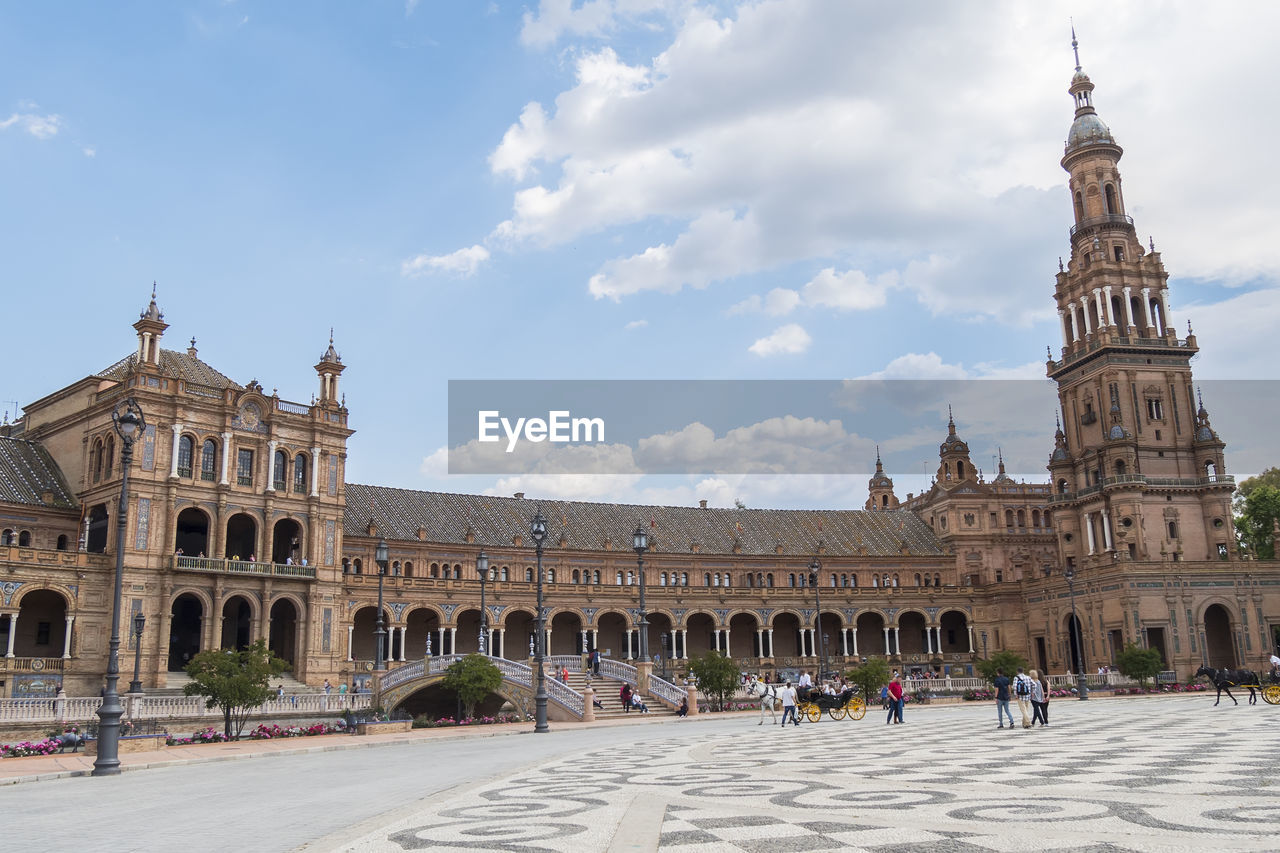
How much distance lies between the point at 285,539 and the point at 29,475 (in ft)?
45.8

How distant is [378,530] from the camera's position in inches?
2830

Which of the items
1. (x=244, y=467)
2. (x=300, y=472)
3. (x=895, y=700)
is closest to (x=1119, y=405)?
(x=895, y=700)

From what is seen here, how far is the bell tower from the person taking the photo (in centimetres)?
7625

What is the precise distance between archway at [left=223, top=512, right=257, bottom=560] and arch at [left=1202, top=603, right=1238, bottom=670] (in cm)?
6280

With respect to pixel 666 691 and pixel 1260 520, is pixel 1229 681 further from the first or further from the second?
pixel 1260 520

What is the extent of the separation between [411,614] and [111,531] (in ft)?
72.6

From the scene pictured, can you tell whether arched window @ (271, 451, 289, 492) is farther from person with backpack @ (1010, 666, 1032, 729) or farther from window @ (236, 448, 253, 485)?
person with backpack @ (1010, 666, 1032, 729)

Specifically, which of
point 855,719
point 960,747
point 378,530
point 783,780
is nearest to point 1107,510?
point 855,719

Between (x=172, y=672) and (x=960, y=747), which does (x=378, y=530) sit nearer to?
(x=172, y=672)

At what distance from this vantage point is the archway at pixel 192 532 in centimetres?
5821

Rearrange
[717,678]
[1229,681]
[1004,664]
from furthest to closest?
[1004,664], [717,678], [1229,681]

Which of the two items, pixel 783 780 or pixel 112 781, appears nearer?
pixel 783 780

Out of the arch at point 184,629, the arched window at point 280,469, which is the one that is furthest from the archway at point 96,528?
the arched window at point 280,469

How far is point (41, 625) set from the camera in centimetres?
5250
